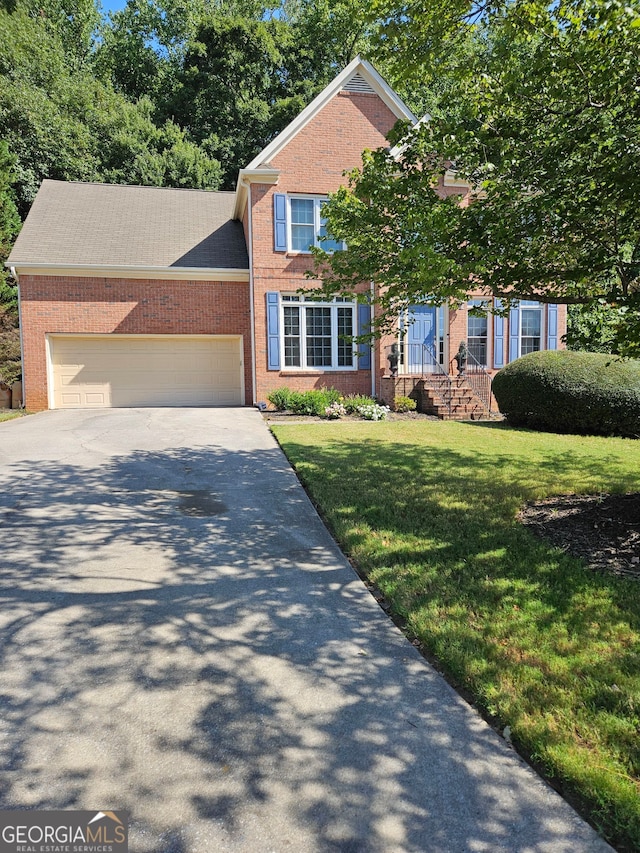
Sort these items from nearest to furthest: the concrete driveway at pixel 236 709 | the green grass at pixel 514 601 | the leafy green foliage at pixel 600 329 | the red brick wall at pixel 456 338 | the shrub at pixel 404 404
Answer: the concrete driveway at pixel 236 709, the green grass at pixel 514 601, the leafy green foliage at pixel 600 329, the shrub at pixel 404 404, the red brick wall at pixel 456 338

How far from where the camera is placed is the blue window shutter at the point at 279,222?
51.1ft

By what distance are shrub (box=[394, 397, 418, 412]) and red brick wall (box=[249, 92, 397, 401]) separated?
96.1 inches

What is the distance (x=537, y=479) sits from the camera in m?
7.07

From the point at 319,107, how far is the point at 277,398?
28.8 feet

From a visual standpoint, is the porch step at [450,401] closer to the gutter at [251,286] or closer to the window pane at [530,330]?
the window pane at [530,330]

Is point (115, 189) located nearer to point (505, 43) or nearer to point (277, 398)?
point (277, 398)

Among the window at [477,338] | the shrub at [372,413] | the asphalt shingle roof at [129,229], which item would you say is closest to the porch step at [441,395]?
the shrub at [372,413]

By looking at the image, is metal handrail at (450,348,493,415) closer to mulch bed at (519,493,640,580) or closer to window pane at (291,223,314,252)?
window pane at (291,223,314,252)

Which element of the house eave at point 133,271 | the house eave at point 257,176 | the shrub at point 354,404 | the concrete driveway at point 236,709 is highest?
the house eave at point 257,176

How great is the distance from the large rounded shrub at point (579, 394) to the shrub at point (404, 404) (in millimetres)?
3160

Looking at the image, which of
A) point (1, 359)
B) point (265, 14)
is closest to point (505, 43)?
point (1, 359)

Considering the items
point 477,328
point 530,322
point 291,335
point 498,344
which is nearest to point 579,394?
point 498,344

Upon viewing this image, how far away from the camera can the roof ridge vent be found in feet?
51.6

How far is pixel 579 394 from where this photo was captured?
11.5m
